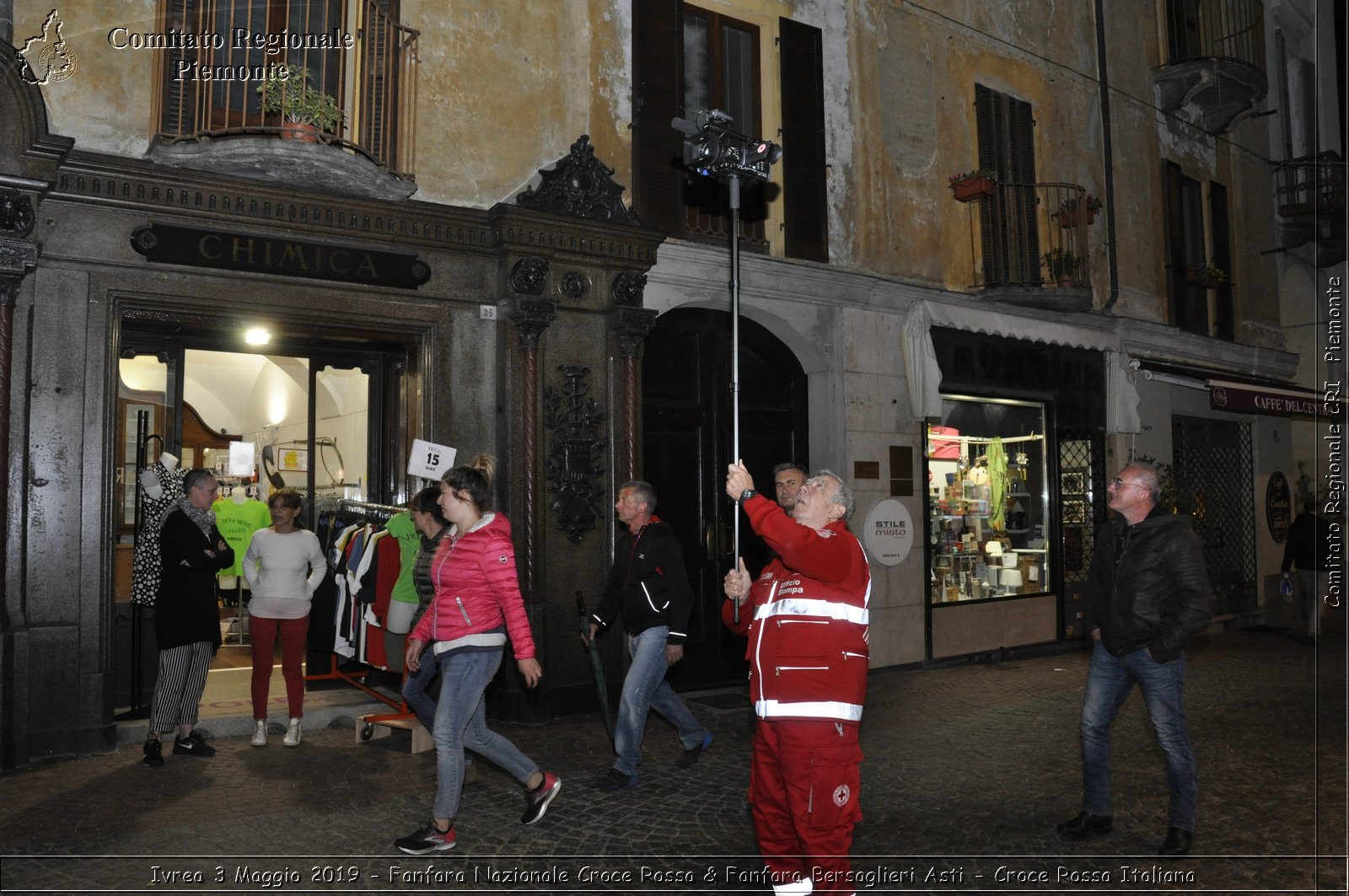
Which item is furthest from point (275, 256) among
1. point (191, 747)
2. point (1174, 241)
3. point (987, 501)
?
point (1174, 241)

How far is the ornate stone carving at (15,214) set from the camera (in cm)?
673

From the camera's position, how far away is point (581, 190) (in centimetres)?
916

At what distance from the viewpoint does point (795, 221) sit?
1120 centimetres

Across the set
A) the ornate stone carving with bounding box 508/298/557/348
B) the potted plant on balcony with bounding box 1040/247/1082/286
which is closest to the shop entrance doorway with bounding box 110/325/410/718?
the ornate stone carving with bounding box 508/298/557/348

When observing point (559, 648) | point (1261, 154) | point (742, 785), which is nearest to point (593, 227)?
point (559, 648)

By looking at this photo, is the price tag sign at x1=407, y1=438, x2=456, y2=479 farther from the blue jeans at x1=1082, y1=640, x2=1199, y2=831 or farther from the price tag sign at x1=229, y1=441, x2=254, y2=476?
the blue jeans at x1=1082, y1=640, x2=1199, y2=831

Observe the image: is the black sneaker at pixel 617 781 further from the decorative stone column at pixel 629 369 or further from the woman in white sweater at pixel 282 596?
the decorative stone column at pixel 629 369

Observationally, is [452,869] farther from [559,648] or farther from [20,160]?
[20,160]

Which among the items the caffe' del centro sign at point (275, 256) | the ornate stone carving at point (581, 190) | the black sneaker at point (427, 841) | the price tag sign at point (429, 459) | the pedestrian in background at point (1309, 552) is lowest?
the black sneaker at point (427, 841)

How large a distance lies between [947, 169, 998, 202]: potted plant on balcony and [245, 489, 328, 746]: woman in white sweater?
885 cm

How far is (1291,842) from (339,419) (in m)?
8.06

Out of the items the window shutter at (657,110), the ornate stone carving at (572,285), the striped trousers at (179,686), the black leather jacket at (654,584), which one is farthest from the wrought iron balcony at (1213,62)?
the striped trousers at (179,686)

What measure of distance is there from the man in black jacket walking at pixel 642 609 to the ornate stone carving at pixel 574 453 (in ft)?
7.16

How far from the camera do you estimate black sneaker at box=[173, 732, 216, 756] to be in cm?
708
